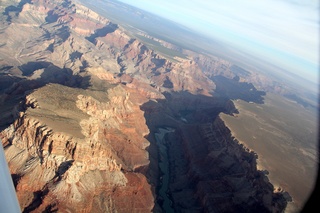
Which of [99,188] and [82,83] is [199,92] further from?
[99,188]

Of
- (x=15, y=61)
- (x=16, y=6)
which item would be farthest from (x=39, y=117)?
(x=16, y=6)

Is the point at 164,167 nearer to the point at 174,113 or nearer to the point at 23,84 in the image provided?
the point at 23,84

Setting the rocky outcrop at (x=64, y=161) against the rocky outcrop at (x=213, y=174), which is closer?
the rocky outcrop at (x=64, y=161)

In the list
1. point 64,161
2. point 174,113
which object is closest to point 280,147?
point 174,113

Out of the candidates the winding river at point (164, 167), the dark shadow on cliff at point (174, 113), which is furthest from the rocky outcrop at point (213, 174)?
the winding river at point (164, 167)

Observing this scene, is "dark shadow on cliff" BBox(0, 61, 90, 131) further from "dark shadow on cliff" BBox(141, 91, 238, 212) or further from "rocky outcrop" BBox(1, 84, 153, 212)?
"dark shadow on cliff" BBox(141, 91, 238, 212)

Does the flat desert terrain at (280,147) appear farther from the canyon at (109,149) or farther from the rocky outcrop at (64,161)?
the rocky outcrop at (64,161)

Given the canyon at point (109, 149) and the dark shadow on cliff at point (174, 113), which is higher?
the canyon at point (109, 149)

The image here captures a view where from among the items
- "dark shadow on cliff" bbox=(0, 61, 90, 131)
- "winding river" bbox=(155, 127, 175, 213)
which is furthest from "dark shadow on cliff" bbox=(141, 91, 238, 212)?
"dark shadow on cliff" bbox=(0, 61, 90, 131)
